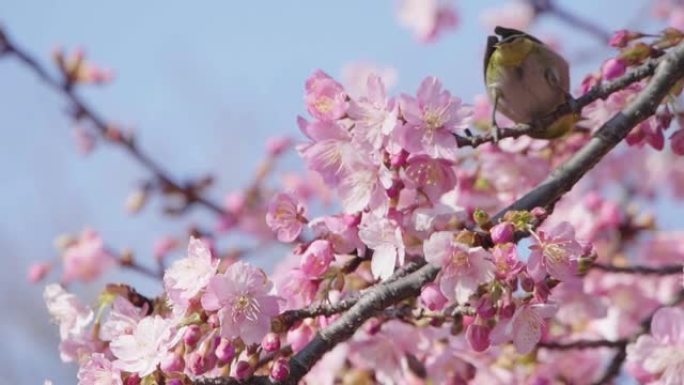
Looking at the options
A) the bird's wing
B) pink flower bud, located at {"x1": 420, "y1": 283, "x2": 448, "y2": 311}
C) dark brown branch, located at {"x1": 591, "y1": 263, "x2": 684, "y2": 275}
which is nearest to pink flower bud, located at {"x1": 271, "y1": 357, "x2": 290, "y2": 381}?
pink flower bud, located at {"x1": 420, "y1": 283, "x2": 448, "y2": 311}

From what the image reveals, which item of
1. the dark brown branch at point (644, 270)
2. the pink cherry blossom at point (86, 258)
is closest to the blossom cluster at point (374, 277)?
the dark brown branch at point (644, 270)

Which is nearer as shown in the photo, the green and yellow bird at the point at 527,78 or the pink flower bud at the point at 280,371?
the pink flower bud at the point at 280,371

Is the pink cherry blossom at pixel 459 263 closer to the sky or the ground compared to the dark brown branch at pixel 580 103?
closer to the ground

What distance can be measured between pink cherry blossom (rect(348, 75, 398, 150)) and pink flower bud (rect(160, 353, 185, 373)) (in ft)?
1.46

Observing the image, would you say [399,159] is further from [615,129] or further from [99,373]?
[99,373]

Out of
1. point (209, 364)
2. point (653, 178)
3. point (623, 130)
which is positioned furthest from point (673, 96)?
point (653, 178)

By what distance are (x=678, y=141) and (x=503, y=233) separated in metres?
0.53

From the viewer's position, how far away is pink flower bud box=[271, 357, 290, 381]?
1570 millimetres

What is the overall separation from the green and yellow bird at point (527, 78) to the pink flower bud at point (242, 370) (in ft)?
1.88

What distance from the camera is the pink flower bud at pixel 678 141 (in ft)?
6.16

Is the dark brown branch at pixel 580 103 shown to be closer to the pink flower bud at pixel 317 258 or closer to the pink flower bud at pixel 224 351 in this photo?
the pink flower bud at pixel 317 258

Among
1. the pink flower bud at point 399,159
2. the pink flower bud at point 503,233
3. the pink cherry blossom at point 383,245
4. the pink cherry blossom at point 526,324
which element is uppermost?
the pink flower bud at point 399,159

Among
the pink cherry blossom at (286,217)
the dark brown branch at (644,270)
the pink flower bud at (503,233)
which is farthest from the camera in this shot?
the dark brown branch at (644,270)

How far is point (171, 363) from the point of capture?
158cm
